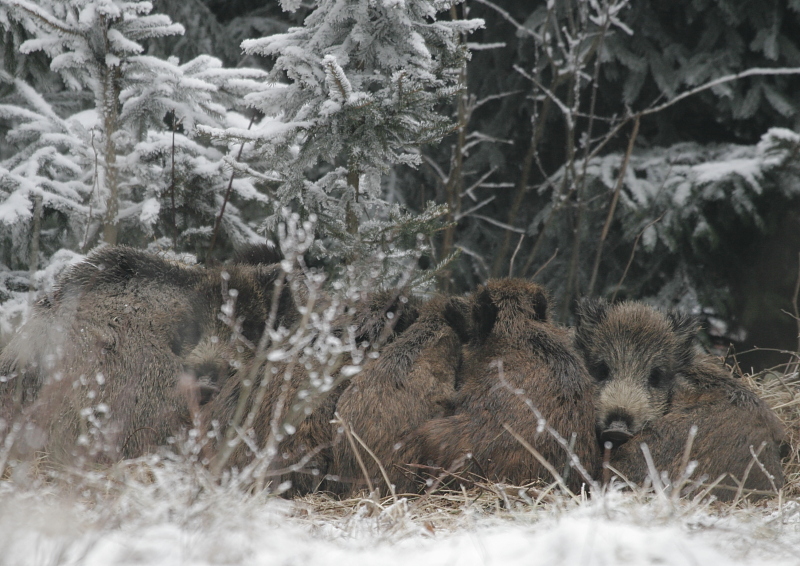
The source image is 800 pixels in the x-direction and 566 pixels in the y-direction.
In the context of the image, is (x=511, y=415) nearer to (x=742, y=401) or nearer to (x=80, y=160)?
(x=742, y=401)

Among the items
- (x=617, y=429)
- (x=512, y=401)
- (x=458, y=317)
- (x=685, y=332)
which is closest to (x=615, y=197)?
(x=685, y=332)

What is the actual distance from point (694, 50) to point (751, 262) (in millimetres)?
2266

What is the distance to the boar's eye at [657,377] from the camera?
4473mm

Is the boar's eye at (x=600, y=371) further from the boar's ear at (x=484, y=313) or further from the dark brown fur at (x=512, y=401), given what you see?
the boar's ear at (x=484, y=313)

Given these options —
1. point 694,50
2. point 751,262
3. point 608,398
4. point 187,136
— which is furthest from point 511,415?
point 694,50

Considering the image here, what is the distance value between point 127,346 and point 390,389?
5.59 feet

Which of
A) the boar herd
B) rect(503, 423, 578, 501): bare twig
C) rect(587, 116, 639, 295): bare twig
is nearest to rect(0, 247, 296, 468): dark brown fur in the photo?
the boar herd

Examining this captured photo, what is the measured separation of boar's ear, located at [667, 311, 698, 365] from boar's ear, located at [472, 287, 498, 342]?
125cm

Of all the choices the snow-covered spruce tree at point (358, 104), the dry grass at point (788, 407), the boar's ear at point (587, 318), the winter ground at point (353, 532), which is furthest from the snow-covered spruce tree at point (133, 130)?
the dry grass at point (788, 407)

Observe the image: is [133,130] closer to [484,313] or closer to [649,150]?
[484,313]

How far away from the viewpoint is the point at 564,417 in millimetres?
3754

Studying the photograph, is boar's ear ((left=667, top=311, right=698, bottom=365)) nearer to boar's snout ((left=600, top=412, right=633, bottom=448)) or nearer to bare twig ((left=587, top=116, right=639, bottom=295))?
boar's snout ((left=600, top=412, right=633, bottom=448))

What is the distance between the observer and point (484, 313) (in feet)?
13.9

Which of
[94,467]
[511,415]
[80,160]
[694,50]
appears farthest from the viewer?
[694,50]
